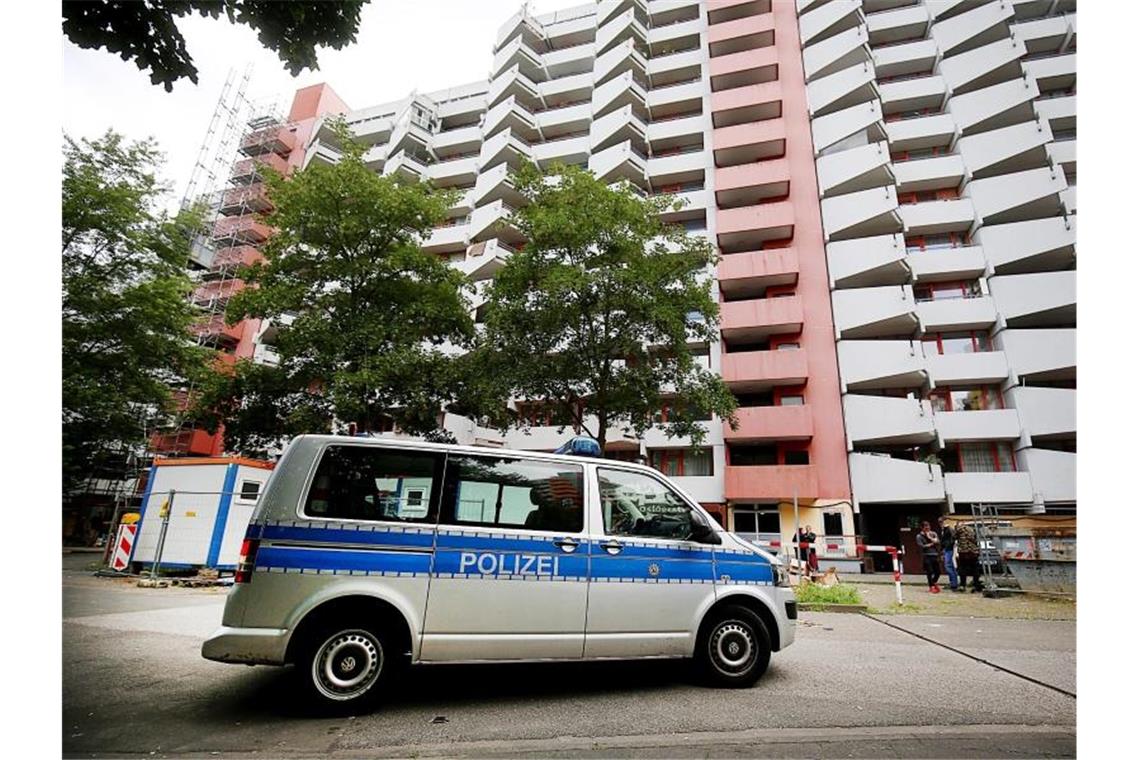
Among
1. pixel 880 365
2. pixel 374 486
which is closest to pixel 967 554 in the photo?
pixel 880 365

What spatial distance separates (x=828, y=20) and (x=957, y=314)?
17.4 m

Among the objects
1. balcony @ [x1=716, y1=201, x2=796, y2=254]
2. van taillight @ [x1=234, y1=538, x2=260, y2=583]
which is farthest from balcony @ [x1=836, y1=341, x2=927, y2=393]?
van taillight @ [x1=234, y1=538, x2=260, y2=583]

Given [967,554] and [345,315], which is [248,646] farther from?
[967,554]

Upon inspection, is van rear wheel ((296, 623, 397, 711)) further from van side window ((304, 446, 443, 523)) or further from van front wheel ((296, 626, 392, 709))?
van side window ((304, 446, 443, 523))

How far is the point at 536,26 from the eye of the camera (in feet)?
125

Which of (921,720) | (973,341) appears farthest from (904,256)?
(921,720)

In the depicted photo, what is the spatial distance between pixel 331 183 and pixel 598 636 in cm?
1587

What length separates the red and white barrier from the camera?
42.6 ft

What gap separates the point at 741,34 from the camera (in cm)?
3142

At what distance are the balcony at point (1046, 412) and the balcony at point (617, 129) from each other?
72.9ft

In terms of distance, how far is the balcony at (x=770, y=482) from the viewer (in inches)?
884

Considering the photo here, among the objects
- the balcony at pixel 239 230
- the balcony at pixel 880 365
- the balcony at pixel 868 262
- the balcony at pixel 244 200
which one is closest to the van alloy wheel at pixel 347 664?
the balcony at pixel 880 365

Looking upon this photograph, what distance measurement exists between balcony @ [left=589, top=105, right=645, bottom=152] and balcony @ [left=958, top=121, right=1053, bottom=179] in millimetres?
15873

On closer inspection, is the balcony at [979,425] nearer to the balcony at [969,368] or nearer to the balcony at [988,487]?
the balcony at [969,368]
